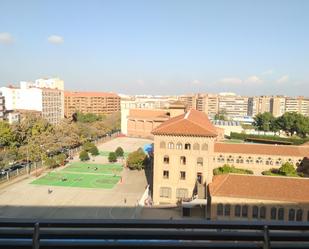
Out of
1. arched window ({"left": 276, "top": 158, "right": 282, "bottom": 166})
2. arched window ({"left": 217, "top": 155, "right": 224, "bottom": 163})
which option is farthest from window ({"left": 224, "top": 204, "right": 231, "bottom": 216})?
arched window ({"left": 276, "top": 158, "right": 282, "bottom": 166})

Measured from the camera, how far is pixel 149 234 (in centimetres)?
177

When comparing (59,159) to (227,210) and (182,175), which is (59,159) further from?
(227,210)

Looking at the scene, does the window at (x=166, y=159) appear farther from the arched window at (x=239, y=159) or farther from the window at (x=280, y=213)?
the arched window at (x=239, y=159)

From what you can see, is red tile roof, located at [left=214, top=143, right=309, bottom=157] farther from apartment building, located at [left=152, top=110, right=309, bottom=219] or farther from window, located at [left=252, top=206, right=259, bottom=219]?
window, located at [left=252, top=206, right=259, bottom=219]

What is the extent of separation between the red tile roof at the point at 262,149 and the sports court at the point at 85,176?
998 cm

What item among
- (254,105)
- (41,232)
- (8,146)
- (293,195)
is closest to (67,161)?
(8,146)

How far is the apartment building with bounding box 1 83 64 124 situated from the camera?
5628 centimetres

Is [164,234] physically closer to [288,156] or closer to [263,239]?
[263,239]

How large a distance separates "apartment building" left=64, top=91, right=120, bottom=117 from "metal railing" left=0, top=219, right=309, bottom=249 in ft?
238

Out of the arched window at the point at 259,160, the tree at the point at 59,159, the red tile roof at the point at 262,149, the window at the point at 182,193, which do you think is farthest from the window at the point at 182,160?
the tree at the point at 59,159

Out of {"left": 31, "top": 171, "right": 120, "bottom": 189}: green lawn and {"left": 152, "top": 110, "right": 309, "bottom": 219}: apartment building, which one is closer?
{"left": 152, "top": 110, "right": 309, "bottom": 219}: apartment building

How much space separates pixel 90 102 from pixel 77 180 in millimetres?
51317

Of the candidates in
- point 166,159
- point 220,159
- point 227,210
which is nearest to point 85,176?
point 166,159

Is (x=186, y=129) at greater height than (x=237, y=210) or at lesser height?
greater
